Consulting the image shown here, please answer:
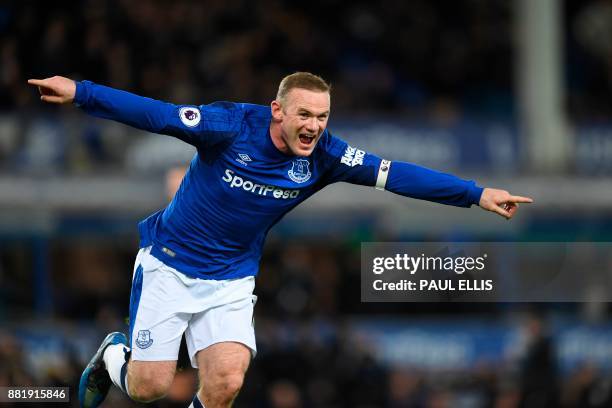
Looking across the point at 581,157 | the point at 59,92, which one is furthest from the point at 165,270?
the point at 581,157

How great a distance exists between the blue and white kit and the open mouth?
0.22m

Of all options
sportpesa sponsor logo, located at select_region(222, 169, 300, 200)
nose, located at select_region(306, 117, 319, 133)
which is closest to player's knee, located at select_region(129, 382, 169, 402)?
sportpesa sponsor logo, located at select_region(222, 169, 300, 200)

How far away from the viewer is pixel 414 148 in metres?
17.8

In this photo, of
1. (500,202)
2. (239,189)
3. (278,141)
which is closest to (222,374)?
(239,189)

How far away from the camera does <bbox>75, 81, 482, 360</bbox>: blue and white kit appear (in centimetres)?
793

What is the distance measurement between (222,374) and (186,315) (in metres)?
0.47

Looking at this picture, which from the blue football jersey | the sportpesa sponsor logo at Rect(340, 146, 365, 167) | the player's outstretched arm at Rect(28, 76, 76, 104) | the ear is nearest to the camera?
the player's outstretched arm at Rect(28, 76, 76, 104)

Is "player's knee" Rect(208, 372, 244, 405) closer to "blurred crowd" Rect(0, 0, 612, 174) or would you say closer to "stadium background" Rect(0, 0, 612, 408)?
"stadium background" Rect(0, 0, 612, 408)

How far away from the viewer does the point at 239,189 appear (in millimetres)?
7945

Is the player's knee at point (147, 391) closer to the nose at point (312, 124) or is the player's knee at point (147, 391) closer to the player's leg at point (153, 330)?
the player's leg at point (153, 330)

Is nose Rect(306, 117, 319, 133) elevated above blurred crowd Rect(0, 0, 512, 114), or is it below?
below

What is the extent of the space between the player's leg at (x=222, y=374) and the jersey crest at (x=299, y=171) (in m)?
1.04

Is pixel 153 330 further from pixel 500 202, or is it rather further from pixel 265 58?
pixel 265 58

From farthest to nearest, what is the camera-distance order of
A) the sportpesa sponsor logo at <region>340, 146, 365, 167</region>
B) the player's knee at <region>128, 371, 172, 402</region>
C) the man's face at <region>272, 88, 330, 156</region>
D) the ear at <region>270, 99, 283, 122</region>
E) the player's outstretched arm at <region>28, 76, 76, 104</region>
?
the player's knee at <region>128, 371, 172, 402</region> < the sportpesa sponsor logo at <region>340, 146, 365, 167</region> < the ear at <region>270, 99, 283, 122</region> < the man's face at <region>272, 88, 330, 156</region> < the player's outstretched arm at <region>28, 76, 76, 104</region>
